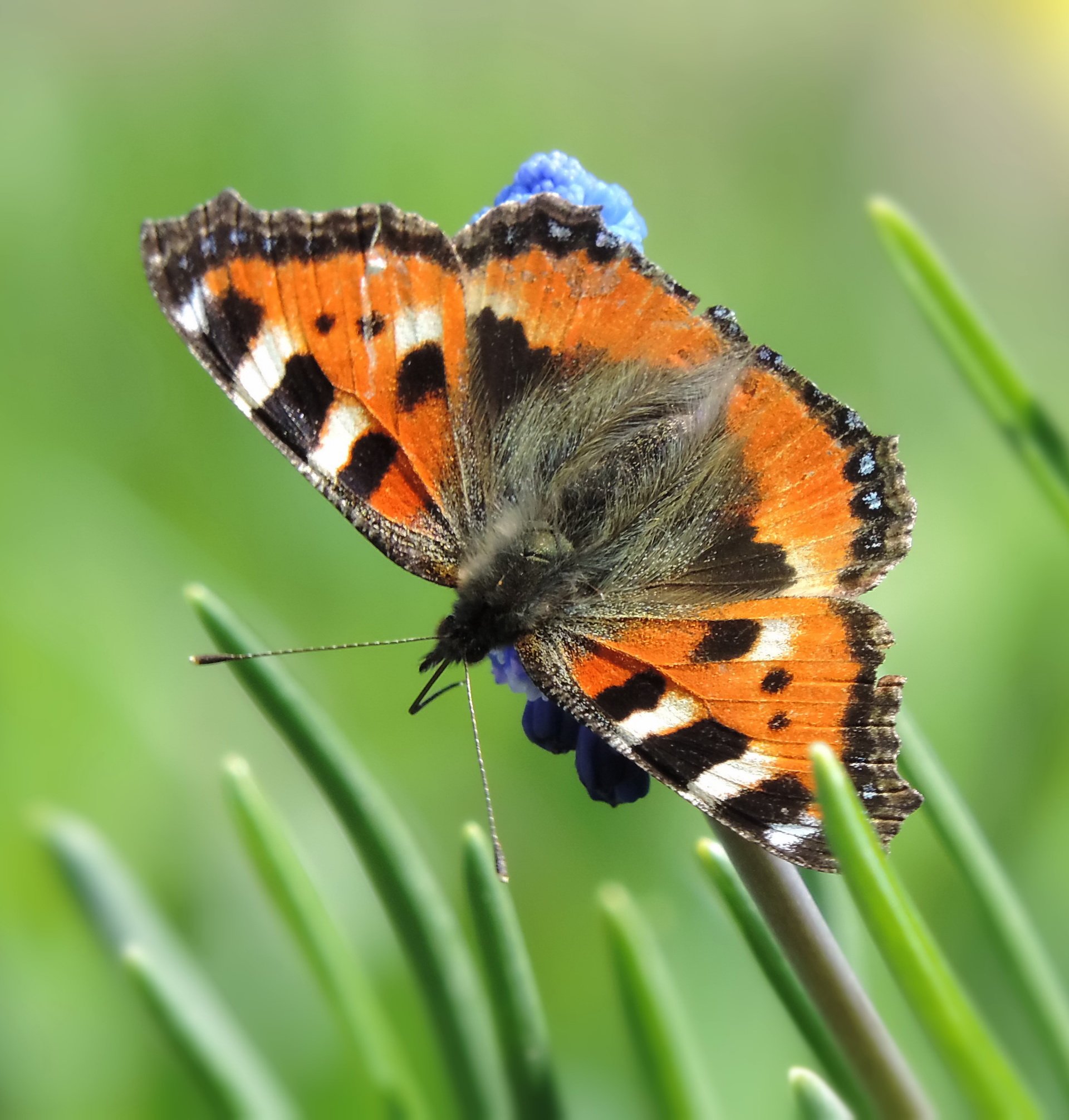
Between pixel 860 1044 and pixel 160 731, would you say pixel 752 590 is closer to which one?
pixel 860 1044

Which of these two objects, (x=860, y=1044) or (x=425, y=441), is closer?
(x=860, y=1044)

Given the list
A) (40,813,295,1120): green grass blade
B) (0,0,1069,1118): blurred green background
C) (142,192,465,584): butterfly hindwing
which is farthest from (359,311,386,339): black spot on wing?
(0,0,1069,1118): blurred green background


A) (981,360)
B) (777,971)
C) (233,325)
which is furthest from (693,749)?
(233,325)

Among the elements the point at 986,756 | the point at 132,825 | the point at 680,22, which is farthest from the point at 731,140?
the point at 132,825

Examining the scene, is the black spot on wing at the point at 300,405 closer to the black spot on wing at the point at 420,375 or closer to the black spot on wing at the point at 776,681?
the black spot on wing at the point at 420,375

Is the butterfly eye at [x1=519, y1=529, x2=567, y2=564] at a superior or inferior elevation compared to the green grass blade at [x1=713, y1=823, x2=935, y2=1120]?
superior

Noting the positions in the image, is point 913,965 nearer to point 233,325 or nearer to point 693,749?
point 693,749

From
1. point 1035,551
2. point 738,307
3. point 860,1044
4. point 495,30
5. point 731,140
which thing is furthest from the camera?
point 495,30

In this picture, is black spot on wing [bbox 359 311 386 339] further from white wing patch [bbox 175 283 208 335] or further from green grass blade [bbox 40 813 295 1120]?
green grass blade [bbox 40 813 295 1120]
